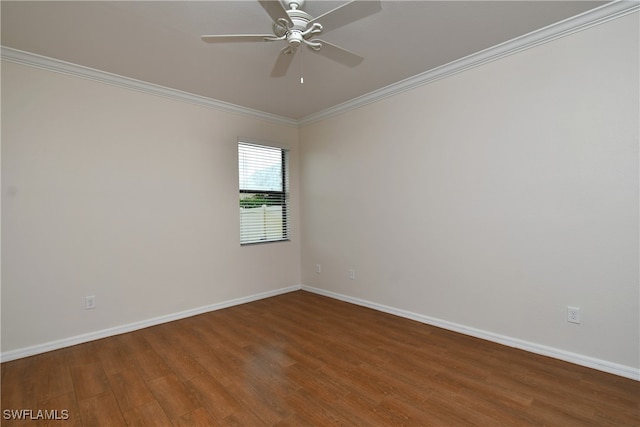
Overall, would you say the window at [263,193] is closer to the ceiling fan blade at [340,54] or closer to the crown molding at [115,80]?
the crown molding at [115,80]

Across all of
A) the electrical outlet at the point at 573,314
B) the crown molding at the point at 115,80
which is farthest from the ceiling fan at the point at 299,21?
the electrical outlet at the point at 573,314

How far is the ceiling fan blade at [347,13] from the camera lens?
4.97 ft

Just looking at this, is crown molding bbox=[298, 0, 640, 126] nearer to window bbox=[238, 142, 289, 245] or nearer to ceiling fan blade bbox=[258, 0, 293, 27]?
window bbox=[238, 142, 289, 245]

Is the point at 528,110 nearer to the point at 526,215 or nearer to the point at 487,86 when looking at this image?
the point at 487,86

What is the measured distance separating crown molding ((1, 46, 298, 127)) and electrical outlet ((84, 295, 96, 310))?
6.88 feet

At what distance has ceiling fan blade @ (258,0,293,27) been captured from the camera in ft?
5.14

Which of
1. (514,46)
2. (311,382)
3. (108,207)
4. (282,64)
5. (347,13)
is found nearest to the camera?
(347,13)

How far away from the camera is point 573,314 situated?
2277 millimetres

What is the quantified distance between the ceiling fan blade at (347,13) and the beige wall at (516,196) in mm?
1643

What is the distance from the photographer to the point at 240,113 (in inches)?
156

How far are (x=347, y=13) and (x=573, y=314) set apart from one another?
8.78 feet

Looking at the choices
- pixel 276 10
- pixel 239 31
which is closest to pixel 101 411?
pixel 276 10

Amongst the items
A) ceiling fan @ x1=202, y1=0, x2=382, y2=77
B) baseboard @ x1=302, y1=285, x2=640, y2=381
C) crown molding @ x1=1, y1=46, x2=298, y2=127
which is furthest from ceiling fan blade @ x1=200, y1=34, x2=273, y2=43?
baseboard @ x1=302, y1=285, x2=640, y2=381

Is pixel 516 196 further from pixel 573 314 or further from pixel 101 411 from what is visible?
pixel 101 411
